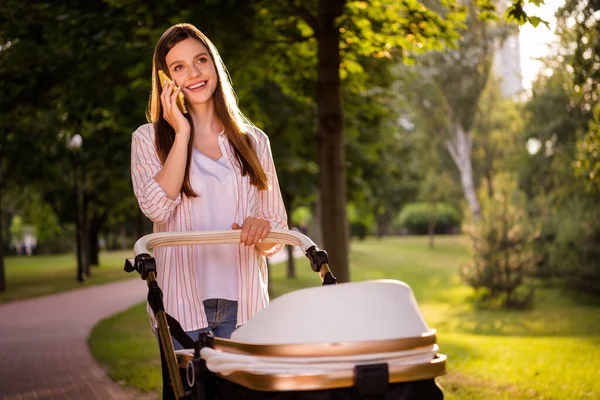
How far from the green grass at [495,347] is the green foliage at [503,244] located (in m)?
0.69

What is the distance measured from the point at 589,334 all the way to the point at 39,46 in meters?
11.9

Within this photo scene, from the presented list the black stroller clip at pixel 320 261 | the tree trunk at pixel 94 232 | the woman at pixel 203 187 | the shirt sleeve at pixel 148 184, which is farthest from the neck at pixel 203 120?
the tree trunk at pixel 94 232

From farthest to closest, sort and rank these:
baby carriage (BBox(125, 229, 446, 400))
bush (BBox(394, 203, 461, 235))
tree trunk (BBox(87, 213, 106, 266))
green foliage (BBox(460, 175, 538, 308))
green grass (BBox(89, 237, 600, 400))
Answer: bush (BBox(394, 203, 461, 235))
tree trunk (BBox(87, 213, 106, 266))
green foliage (BBox(460, 175, 538, 308))
green grass (BBox(89, 237, 600, 400))
baby carriage (BBox(125, 229, 446, 400))

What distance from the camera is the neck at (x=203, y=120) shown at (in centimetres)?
345

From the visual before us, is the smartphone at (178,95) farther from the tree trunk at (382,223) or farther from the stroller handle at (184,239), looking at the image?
the tree trunk at (382,223)

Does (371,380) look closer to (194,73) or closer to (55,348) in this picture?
(194,73)

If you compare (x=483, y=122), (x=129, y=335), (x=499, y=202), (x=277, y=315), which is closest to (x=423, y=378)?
(x=277, y=315)

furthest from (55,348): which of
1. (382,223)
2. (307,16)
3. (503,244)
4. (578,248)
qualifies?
(382,223)

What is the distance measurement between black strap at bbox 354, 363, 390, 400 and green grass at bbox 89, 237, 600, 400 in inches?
208

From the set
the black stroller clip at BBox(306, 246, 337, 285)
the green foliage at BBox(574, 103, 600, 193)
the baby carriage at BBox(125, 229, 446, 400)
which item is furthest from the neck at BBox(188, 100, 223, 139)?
the green foliage at BBox(574, 103, 600, 193)

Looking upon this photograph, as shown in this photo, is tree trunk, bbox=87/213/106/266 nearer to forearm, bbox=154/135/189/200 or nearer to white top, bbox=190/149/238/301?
white top, bbox=190/149/238/301

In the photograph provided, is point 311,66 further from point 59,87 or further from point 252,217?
point 252,217

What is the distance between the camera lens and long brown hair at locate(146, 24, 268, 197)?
10.9 ft

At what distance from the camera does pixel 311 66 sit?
11.9m
